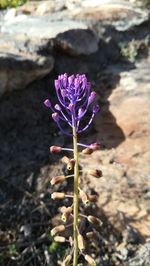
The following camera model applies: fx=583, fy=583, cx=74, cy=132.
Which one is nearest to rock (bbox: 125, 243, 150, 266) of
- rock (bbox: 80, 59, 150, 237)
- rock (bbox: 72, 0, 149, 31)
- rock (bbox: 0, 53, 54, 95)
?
rock (bbox: 80, 59, 150, 237)

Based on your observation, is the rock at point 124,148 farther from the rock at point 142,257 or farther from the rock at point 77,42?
the rock at point 77,42

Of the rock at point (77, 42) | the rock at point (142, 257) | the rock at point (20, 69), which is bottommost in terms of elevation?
the rock at point (142, 257)

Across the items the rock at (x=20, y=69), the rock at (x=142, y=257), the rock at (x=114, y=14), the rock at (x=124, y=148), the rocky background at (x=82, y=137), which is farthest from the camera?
the rock at (x=114, y=14)

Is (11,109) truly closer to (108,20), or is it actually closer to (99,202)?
(99,202)

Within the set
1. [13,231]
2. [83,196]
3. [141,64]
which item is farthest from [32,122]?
[83,196]

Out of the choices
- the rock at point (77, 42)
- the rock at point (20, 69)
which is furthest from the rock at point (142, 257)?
the rock at point (77, 42)

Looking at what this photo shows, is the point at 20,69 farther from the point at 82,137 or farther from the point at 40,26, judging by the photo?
the point at 40,26

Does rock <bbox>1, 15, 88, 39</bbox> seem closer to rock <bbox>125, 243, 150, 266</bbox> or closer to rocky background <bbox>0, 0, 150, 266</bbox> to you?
rocky background <bbox>0, 0, 150, 266</bbox>
